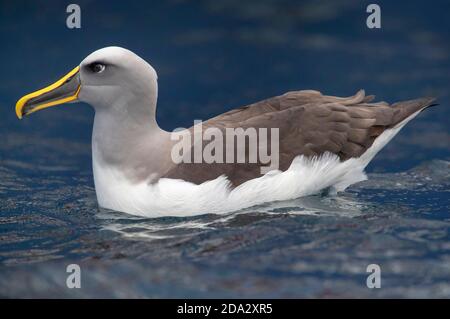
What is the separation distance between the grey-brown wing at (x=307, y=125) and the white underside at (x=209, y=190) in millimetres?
88

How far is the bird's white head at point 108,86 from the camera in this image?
10.6 metres

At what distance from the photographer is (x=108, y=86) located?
1062 centimetres

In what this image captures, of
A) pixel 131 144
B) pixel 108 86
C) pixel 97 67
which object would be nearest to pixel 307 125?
pixel 131 144

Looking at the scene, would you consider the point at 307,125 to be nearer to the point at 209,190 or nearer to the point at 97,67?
the point at 209,190

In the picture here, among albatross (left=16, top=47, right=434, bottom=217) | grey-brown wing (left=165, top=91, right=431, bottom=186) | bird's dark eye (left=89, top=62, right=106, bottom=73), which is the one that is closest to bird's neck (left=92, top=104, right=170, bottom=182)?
albatross (left=16, top=47, right=434, bottom=217)

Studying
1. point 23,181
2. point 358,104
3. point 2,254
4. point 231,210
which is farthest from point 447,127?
point 2,254

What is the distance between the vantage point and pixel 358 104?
37.6 ft

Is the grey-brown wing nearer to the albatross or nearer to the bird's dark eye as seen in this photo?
the albatross

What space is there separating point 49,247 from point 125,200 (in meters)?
0.92

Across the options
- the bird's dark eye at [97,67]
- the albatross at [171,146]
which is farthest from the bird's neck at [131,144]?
the bird's dark eye at [97,67]

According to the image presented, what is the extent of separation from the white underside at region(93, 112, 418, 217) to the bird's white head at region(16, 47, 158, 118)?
693 mm

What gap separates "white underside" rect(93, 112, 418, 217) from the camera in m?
10.3

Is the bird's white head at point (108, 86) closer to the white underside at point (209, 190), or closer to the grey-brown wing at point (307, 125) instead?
the white underside at point (209, 190)

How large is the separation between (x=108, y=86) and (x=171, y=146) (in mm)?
923
